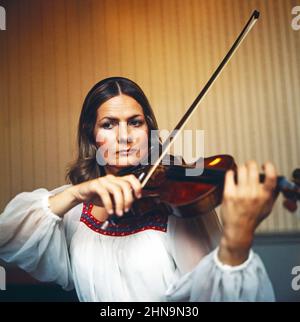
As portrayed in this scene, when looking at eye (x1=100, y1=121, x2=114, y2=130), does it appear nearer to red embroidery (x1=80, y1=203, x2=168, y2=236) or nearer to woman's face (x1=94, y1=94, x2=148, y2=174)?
woman's face (x1=94, y1=94, x2=148, y2=174)

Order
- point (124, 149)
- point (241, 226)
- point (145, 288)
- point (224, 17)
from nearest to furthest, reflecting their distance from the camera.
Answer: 1. point (241, 226)
2. point (145, 288)
3. point (124, 149)
4. point (224, 17)

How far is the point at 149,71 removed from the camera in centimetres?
128

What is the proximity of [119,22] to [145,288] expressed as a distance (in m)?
0.80

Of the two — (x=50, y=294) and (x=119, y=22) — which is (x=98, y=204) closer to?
(x=50, y=294)

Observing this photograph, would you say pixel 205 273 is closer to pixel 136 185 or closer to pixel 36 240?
pixel 136 185

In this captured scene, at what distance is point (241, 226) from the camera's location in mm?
901

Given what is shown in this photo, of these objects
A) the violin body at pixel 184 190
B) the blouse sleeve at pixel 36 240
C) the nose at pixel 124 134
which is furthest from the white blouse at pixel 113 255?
the nose at pixel 124 134

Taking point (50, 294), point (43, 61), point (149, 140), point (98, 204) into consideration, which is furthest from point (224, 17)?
point (50, 294)

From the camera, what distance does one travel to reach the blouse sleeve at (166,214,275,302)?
912 millimetres

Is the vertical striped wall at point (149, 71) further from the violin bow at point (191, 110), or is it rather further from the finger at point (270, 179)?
the finger at point (270, 179)

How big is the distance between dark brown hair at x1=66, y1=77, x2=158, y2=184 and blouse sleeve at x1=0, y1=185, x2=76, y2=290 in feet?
0.41

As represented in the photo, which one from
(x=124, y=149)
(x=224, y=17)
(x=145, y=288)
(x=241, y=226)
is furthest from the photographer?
(x=224, y=17)
